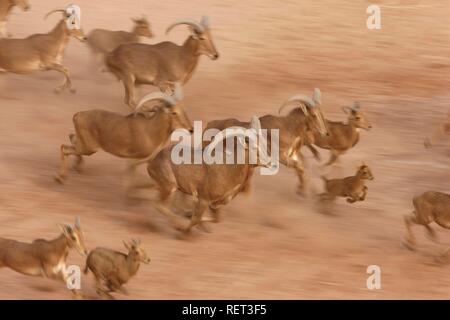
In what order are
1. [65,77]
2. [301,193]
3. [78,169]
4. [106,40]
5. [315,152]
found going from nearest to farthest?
[301,193] → [78,169] → [315,152] → [106,40] → [65,77]

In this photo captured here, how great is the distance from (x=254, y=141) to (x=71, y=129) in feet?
11.4

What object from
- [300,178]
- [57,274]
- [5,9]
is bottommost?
[57,274]

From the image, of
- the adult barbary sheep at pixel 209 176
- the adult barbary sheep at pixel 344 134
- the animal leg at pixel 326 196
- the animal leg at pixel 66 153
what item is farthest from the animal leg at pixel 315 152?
the animal leg at pixel 66 153

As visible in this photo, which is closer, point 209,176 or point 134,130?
point 209,176

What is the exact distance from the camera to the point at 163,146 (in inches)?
518

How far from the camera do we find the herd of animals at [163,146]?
1103 cm

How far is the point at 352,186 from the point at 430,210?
97cm

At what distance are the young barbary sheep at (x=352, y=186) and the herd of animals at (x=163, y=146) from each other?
1 centimetres

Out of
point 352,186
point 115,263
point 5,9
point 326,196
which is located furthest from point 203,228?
point 5,9

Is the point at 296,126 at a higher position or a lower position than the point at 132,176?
higher

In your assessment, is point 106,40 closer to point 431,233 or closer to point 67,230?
point 431,233

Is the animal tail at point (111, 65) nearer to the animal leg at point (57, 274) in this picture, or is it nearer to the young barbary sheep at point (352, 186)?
the young barbary sheep at point (352, 186)

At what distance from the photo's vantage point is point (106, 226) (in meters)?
12.6

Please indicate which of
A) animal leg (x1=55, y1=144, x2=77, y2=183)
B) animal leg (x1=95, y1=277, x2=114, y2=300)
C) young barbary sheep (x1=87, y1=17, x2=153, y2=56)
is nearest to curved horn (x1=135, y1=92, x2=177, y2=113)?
animal leg (x1=55, y1=144, x2=77, y2=183)
